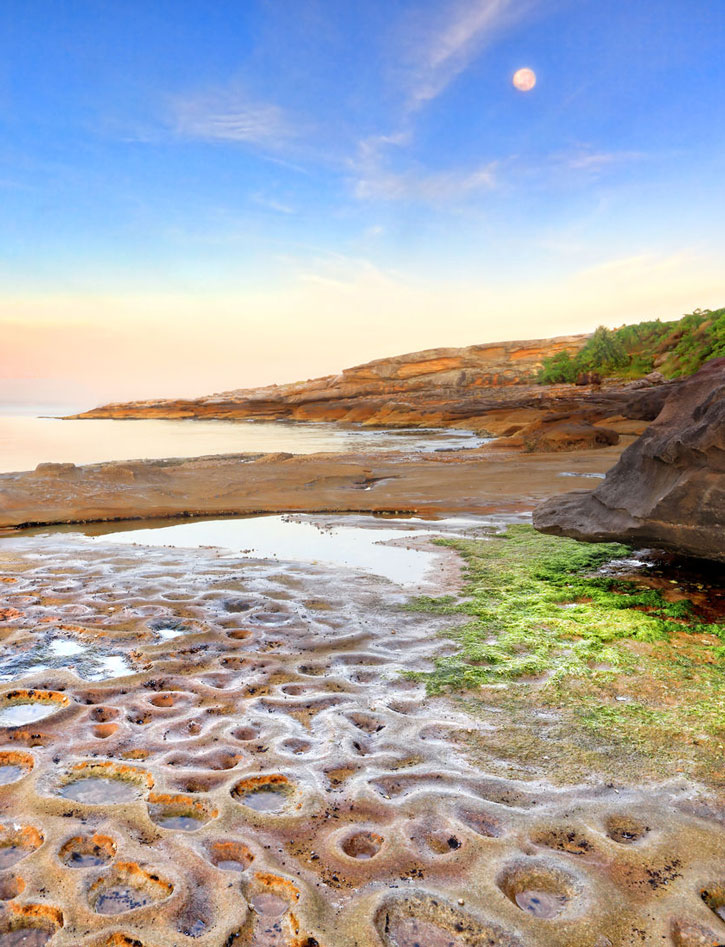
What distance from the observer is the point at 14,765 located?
9.46ft

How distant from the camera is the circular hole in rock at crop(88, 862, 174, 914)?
2014 mm

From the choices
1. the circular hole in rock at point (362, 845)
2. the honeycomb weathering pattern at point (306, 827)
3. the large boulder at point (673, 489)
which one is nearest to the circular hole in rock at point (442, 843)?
the honeycomb weathering pattern at point (306, 827)

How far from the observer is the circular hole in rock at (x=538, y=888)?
2.05 m

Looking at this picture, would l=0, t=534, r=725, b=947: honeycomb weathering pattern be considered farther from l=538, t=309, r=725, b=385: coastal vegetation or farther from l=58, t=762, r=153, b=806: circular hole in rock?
l=538, t=309, r=725, b=385: coastal vegetation

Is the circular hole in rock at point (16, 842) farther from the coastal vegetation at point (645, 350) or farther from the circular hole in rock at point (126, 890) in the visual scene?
the coastal vegetation at point (645, 350)

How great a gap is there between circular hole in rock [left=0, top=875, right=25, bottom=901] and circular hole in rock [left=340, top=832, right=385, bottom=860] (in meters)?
1.12

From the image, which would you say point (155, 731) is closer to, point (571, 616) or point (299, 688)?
point (299, 688)

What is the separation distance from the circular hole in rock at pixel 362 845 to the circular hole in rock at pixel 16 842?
1.17 meters

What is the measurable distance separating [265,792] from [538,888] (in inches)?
47.3

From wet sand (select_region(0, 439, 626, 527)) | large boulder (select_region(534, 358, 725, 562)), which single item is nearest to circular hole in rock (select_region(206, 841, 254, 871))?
large boulder (select_region(534, 358, 725, 562))

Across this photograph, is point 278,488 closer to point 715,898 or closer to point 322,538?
point 322,538

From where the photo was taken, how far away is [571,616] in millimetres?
4957

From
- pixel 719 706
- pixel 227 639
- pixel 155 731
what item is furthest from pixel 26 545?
pixel 719 706

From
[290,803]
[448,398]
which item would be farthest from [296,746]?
[448,398]
